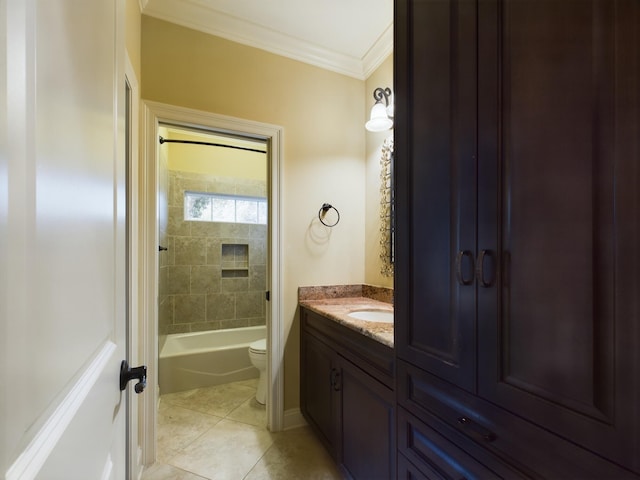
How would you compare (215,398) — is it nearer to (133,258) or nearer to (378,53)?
(133,258)

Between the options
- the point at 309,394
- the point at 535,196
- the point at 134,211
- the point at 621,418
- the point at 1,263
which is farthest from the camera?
the point at 309,394

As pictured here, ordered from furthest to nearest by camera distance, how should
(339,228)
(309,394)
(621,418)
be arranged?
(339,228) < (309,394) < (621,418)

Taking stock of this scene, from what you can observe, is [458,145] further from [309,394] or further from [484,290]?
[309,394]

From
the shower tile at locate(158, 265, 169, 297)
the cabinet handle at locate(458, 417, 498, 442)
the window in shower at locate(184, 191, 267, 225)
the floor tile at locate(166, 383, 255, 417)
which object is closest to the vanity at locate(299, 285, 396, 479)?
the cabinet handle at locate(458, 417, 498, 442)

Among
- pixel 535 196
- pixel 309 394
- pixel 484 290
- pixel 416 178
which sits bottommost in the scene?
pixel 309 394

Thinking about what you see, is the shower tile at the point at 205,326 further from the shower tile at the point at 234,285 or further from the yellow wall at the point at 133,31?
the yellow wall at the point at 133,31

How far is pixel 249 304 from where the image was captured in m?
3.70

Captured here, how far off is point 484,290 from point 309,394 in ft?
5.41

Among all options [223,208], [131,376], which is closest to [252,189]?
[223,208]

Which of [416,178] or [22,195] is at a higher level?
[416,178]

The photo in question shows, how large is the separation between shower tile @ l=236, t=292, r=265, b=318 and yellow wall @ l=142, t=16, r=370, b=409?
172 centimetres

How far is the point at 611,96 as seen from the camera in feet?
1.77

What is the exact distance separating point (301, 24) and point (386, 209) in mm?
1380

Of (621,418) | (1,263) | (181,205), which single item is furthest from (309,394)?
(181,205)
